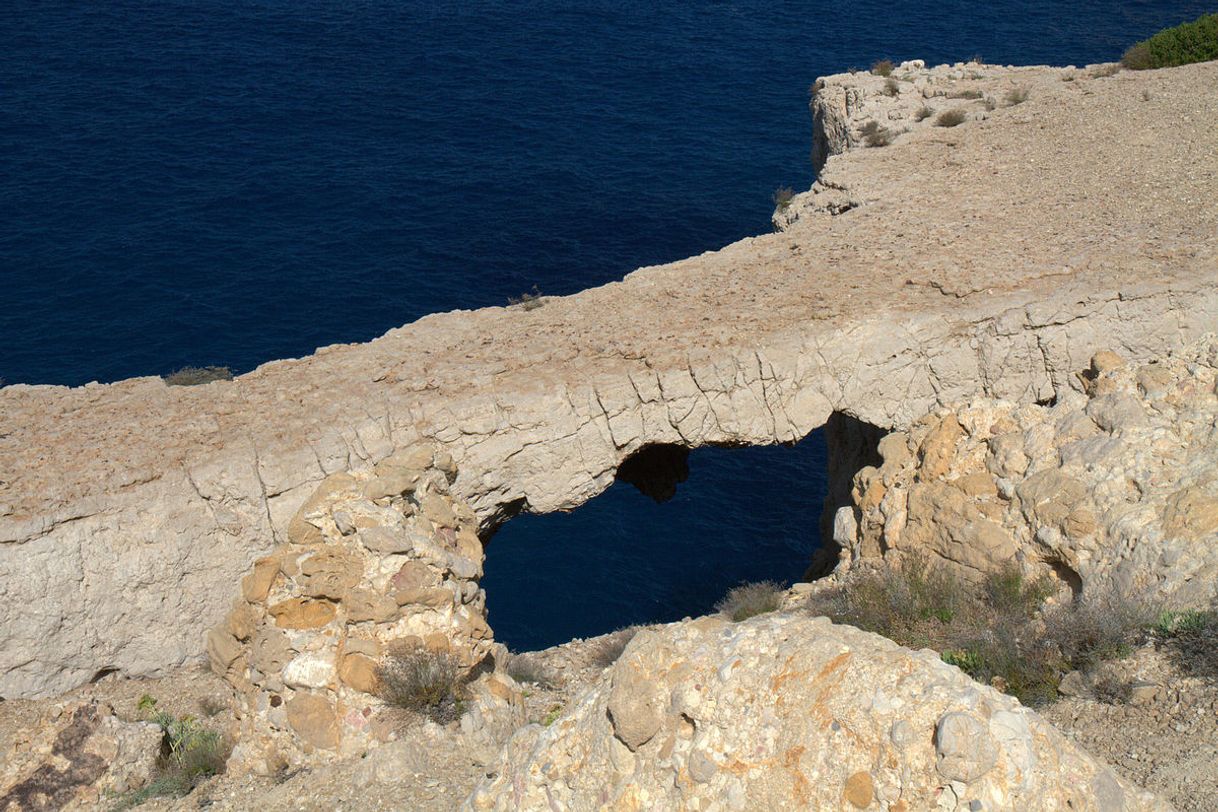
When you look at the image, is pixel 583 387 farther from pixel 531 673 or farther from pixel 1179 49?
pixel 1179 49

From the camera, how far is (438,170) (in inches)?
1329

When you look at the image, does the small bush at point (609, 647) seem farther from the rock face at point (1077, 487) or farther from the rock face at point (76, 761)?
the rock face at point (76, 761)

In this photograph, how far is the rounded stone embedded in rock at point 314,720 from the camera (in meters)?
10.3

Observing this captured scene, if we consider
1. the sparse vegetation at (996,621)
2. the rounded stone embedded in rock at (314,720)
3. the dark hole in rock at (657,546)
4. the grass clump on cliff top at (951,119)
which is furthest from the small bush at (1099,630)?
the grass clump on cliff top at (951,119)

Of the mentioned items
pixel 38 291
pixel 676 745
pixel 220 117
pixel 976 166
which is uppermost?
pixel 976 166

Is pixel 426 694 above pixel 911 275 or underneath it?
underneath

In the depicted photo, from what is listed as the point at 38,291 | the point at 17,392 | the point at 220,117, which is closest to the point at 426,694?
the point at 17,392

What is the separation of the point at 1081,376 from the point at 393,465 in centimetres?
772

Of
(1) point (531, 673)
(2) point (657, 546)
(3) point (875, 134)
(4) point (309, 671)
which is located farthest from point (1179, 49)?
(4) point (309, 671)

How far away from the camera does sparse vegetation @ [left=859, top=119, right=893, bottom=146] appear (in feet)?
68.6

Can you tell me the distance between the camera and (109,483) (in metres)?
11.6

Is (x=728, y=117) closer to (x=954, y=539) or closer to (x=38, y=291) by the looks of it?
(x=38, y=291)

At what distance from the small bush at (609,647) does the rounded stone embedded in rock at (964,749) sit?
21.3 feet

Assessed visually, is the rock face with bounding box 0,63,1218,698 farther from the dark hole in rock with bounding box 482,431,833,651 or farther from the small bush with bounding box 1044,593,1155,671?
the dark hole in rock with bounding box 482,431,833,651
